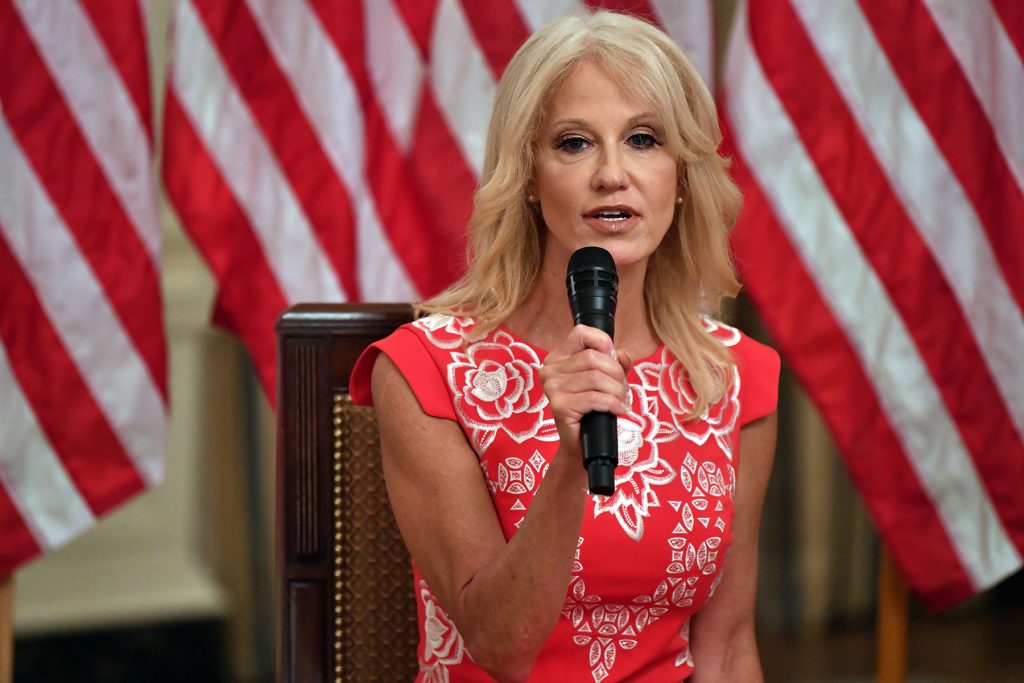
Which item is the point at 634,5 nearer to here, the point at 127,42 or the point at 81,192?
the point at 127,42

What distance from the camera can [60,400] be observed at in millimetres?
2320

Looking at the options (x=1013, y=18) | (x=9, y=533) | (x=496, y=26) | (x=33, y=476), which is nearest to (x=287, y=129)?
(x=496, y=26)

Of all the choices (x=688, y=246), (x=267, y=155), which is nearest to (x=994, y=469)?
(x=688, y=246)

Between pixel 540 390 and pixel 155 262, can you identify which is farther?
pixel 155 262

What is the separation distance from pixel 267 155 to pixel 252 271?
0.73 ft

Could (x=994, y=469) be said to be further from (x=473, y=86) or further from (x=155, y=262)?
(x=155, y=262)

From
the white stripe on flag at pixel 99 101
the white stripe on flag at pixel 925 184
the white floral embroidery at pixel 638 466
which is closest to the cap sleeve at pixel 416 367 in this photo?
the white floral embroidery at pixel 638 466

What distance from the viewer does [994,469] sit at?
2305 millimetres

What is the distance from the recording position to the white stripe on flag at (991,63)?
2254mm

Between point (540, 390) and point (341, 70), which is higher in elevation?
point (341, 70)

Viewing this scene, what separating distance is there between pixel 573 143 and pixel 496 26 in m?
0.90

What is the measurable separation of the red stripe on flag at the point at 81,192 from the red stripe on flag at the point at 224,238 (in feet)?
0.40

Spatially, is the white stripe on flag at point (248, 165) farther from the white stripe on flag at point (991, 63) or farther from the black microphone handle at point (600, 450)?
the black microphone handle at point (600, 450)

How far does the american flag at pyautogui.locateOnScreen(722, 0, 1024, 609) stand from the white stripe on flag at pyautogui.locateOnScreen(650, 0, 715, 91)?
10 centimetres
